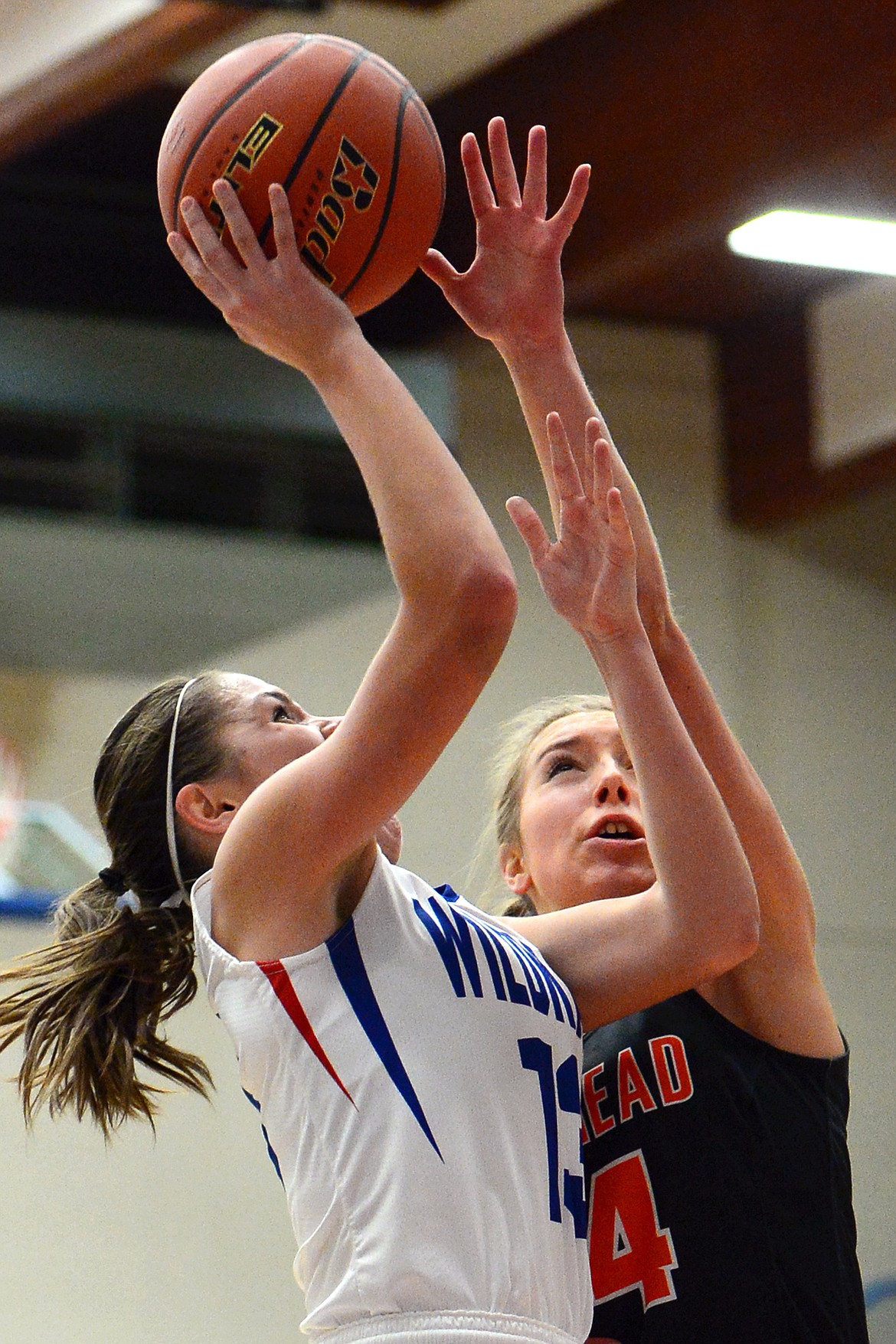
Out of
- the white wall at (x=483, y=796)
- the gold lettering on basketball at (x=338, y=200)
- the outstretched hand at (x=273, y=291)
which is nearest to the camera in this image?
the outstretched hand at (x=273, y=291)

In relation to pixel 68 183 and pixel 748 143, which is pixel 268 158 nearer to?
pixel 748 143

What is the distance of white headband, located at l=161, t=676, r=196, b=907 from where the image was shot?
2.12 metres

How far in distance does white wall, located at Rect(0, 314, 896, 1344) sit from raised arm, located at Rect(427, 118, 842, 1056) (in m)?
3.68

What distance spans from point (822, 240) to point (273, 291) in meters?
4.18

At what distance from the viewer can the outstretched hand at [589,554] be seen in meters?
1.86

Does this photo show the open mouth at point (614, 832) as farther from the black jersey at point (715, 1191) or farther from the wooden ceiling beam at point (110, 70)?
the wooden ceiling beam at point (110, 70)

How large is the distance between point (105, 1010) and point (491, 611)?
2.48ft

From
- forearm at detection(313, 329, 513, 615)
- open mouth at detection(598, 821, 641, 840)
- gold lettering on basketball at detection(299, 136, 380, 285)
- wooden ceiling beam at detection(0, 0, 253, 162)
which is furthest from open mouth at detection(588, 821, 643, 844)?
wooden ceiling beam at detection(0, 0, 253, 162)

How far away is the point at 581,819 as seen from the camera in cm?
245

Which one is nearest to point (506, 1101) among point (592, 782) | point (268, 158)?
point (592, 782)

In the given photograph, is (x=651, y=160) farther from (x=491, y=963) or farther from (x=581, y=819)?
(x=491, y=963)

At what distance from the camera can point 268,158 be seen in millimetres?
1954

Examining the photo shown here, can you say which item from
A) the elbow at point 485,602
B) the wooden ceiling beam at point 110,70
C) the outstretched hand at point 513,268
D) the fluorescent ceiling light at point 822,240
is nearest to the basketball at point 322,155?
the outstretched hand at point 513,268

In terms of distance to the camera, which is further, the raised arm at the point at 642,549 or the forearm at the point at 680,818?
the raised arm at the point at 642,549
